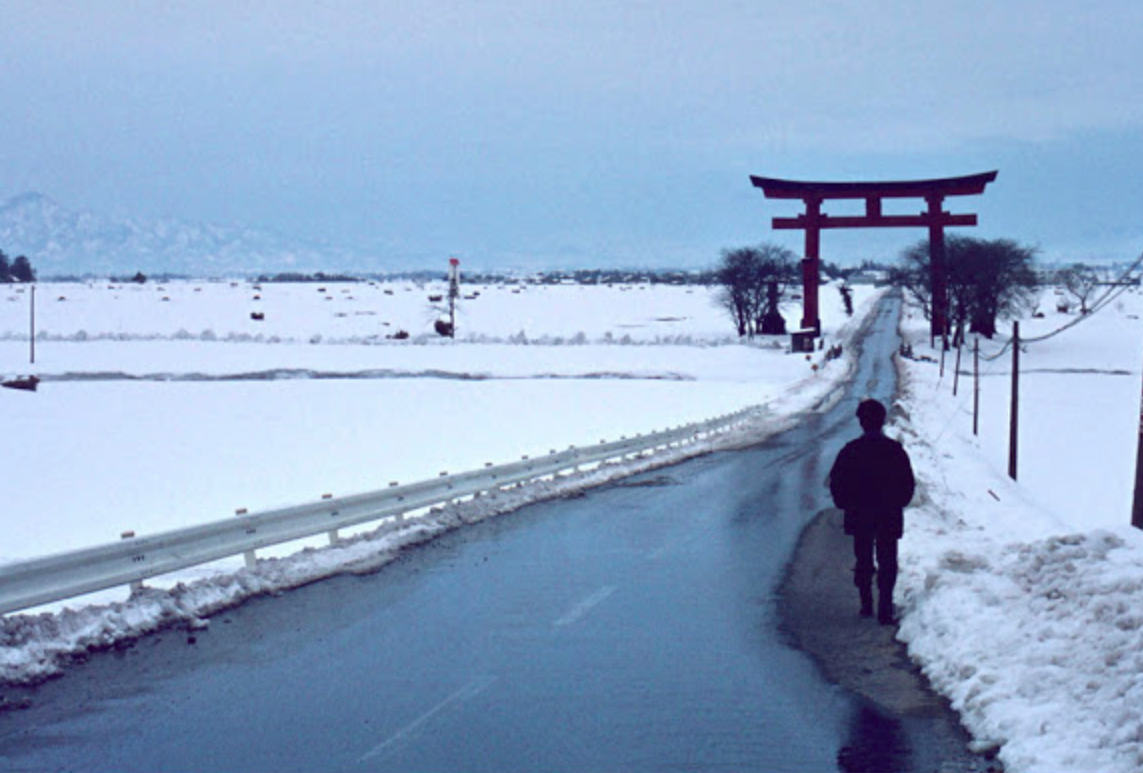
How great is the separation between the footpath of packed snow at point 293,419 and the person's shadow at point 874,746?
536 centimetres

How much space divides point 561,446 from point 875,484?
70.2ft

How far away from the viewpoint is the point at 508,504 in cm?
1927

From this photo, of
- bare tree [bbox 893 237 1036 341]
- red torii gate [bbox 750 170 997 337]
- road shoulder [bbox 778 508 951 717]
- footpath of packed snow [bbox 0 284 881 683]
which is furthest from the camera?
bare tree [bbox 893 237 1036 341]

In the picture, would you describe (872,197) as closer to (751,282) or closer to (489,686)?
(751,282)

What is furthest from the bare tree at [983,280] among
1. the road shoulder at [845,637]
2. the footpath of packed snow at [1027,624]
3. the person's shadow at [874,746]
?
the person's shadow at [874,746]

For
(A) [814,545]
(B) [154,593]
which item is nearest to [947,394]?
(A) [814,545]

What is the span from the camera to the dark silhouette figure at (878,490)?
34.1ft

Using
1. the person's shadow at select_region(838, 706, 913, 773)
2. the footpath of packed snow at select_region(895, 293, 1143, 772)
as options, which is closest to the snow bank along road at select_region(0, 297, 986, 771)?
the person's shadow at select_region(838, 706, 913, 773)

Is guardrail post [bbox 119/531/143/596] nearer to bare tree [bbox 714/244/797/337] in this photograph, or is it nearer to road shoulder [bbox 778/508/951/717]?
road shoulder [bbox 778/508/951/717]

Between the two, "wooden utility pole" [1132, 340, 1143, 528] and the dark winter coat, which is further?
"wooden utility pole" [1132, 340, 1143, 528]

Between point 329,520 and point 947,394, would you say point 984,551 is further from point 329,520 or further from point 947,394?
point 947,394

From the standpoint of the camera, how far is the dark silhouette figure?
34.1 ft

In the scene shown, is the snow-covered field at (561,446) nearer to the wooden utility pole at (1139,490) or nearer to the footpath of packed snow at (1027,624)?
the footpath of packed snow at (1027,624)

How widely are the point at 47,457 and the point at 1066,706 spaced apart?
2589 centimetres
